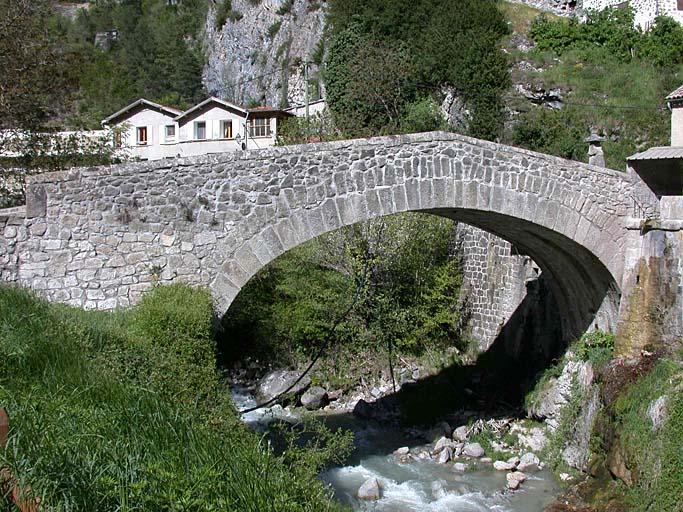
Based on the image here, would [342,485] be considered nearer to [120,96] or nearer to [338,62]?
[338,62]

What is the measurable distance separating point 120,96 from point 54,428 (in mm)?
41699

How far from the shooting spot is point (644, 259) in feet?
34.1

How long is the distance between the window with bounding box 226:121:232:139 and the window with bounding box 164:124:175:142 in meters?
2.11

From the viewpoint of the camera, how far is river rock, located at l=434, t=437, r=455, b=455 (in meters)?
12.3

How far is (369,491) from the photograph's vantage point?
1027cm

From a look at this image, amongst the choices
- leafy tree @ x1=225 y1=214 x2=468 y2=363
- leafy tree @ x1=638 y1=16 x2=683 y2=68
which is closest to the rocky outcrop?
leafy tree @ x1=638 y1=16 x2=683 y2=68

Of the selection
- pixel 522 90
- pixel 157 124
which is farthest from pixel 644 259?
pixel 157 124

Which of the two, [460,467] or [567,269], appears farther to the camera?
[567,269]

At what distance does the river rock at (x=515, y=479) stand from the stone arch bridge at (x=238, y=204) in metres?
3.77

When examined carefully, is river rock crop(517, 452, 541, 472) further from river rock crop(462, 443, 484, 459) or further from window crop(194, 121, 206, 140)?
window crop(194, 121, 206, 140)

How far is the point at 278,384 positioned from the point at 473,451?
5.30 meters

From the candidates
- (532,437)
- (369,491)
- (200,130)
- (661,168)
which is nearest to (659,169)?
(661,168)

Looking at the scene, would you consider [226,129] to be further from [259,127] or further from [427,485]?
[427,485]

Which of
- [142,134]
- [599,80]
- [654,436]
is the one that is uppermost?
[599,80]
